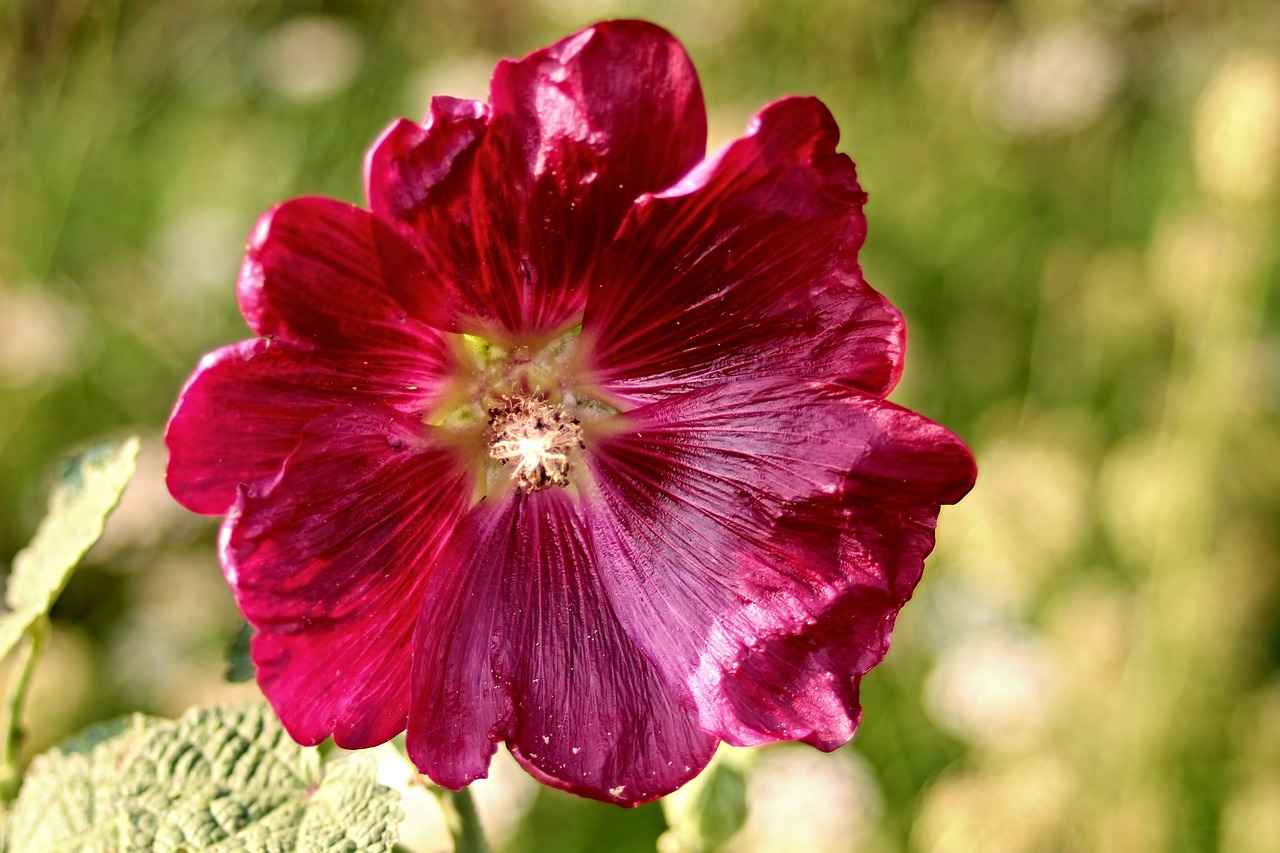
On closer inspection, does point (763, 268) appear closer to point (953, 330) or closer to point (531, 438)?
point (531, 438)

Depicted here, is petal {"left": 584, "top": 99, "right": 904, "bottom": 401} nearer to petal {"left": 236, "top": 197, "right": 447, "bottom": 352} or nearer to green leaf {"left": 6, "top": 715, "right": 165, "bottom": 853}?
petal {"left": 236, "top": 197, "right": 447, "bottom": 352}

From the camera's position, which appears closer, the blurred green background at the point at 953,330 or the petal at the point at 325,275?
the petal at the point at 325,275

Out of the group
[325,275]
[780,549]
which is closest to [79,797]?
[325,275]

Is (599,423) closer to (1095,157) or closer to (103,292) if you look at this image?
(103,292)

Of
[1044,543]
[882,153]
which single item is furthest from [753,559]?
[882,153]

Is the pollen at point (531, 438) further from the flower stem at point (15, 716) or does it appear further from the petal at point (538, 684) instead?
the flower stem at point (15, 716)

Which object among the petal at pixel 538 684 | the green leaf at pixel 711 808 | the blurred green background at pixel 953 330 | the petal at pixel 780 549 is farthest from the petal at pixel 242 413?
the blurred green background at pixel 953 330

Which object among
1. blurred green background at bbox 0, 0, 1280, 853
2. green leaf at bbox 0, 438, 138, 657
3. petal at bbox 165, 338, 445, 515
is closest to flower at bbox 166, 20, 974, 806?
petal at bbox 165, 338, 445, 515
